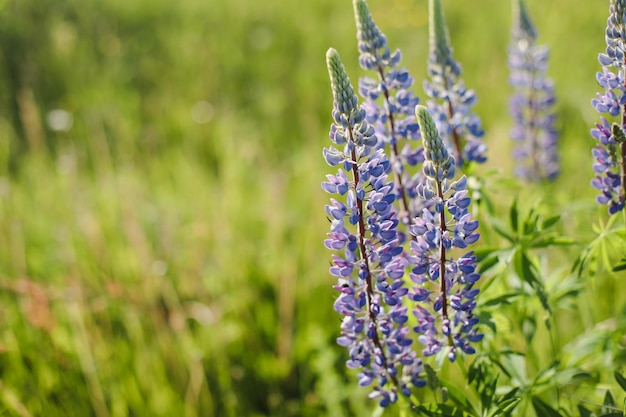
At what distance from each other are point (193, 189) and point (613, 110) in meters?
2.70

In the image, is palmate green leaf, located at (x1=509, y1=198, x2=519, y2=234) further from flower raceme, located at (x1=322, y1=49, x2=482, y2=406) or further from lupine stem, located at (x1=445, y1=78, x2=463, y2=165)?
flower raceme, located at (x1=322, y1=49, x2=482, y2=406)

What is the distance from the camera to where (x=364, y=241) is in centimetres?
125

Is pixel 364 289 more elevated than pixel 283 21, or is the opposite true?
pixel 283 21

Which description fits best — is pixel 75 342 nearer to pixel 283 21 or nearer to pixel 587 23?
pixel 283 21

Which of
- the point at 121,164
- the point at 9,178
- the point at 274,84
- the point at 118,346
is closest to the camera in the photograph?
the point at 118,346

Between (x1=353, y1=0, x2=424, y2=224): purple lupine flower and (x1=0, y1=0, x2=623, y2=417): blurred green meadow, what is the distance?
10.2 inches

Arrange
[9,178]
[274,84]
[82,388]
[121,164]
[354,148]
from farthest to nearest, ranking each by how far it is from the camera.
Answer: [274,84] < [121,164] < [9,178] < [82,388] < [354,148]

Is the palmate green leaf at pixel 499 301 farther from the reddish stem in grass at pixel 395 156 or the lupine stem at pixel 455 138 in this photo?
the lupine stem at pixel 455 138

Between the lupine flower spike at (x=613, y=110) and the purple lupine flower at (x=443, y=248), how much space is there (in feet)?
1.12

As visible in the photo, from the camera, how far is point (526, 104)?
99.8 inches

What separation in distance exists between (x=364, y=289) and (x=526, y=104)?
60.2 inches

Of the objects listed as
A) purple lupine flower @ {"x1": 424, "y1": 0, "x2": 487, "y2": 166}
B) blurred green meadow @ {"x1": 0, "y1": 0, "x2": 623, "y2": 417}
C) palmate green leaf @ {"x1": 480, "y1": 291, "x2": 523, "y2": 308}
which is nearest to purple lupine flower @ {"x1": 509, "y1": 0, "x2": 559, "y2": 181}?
blurred green meadow @ {"x1": 0, "y1": 0, "x2": 623, "y2": 417}

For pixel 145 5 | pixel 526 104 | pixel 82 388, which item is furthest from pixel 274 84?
pixel 82 388

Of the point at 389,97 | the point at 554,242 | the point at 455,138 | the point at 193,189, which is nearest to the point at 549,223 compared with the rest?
the point at 554,242
